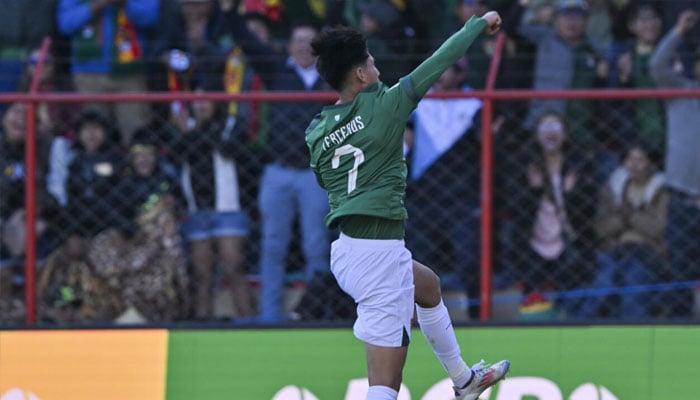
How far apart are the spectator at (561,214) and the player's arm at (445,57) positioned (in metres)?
2.96

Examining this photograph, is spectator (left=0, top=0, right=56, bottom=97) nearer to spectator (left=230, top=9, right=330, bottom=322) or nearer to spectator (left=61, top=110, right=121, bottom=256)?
spectator (left=61, top=110, right=121, bottom=256)

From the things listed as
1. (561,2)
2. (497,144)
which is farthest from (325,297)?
(561,2)

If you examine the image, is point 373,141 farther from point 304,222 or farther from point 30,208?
point 30,208

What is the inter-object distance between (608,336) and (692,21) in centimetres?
271

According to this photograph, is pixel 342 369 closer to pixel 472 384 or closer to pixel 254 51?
pixel 472 384

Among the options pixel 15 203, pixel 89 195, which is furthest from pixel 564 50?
pixel 15 203

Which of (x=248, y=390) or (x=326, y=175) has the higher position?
(x=326, y=175)

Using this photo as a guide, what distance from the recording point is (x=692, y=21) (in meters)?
9.22

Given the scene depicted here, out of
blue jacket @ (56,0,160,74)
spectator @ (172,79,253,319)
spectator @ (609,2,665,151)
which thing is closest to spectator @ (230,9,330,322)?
spectator @ (172,79,253,319)

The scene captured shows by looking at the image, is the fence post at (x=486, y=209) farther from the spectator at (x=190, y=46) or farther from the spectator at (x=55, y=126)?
the spectator at (x=55, y=126)

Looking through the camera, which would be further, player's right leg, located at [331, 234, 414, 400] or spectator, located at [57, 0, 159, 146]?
spectator, located at [57, 0, 159, 146]

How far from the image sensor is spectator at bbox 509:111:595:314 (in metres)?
8.71

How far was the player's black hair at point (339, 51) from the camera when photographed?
231 inches

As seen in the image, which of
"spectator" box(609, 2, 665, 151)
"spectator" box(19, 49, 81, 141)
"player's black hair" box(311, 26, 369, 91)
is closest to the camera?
"player's black hair" box(311, 26, 369, 91)
